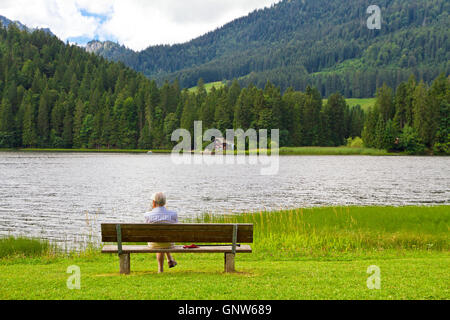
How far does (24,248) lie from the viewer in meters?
19.1

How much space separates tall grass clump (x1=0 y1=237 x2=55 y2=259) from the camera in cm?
1844

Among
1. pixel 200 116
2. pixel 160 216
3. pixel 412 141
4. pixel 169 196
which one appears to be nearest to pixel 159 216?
pixel 160 216

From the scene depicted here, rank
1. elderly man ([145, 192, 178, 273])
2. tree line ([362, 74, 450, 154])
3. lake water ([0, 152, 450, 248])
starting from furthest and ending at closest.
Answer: tree line ([362, 74, 450, 154])
lake water ([0, 152, 450, 248])
elderly man ([145, 192, 178, 273])

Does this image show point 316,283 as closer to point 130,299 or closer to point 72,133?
point 130,299

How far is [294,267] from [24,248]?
38.2 feet

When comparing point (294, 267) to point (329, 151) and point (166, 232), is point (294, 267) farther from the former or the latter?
point (329, 151)

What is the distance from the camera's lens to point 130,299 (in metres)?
9.35

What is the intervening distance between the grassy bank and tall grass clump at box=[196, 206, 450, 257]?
0.05 m

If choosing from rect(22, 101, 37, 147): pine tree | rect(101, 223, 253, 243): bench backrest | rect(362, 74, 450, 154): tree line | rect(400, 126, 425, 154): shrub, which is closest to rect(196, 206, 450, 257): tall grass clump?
rect(101, 223, 253, 243): bench backrest

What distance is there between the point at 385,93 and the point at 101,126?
4267 inches

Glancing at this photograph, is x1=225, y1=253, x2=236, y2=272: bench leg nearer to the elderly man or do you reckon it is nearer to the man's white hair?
the elderly man

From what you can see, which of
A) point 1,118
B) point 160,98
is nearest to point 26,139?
point 1,118

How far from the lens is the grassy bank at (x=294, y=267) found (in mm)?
9984

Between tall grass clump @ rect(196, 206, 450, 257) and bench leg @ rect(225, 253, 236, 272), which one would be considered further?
tall grass clump @ rect(196, 206, 450, 257)
